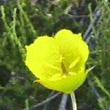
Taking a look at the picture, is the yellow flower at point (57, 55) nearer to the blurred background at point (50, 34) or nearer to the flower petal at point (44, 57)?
the flower petal at point (44, 57)

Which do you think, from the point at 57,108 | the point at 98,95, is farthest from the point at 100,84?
the point at 57,108

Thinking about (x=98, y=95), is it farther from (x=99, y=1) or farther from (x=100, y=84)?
(x=99, y=1)

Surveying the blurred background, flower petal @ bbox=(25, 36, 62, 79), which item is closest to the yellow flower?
flower petal @ bbox=(25, 36, 62, 79)

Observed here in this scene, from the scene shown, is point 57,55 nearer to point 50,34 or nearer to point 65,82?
point 65,82

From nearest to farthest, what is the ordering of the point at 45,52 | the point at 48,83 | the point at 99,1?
the point at 48,83
the point at 45,52
the point at 99,1

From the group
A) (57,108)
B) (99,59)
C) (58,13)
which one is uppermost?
(58,13)

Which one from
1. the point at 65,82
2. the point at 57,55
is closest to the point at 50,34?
the point at 57,55

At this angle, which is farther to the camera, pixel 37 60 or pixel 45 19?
pixel 45 19

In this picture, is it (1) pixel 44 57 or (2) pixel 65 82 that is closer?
(2) pixel 65 82
